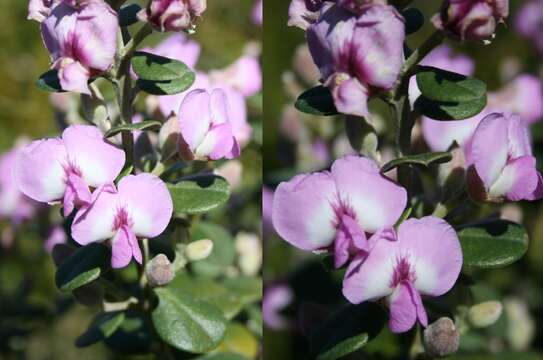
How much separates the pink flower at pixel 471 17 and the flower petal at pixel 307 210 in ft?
0.33

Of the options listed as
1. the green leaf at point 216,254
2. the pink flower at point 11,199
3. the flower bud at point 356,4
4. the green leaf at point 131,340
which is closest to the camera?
the flower bud at point 356,4

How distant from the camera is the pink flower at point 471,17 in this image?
428 mm

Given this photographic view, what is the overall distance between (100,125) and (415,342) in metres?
0.25

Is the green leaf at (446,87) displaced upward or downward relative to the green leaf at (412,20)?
downward

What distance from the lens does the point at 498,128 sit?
473 mm

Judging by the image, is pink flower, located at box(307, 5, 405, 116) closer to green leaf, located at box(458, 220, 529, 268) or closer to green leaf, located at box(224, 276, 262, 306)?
green leaf, located at box(458, 220, 529, 268)

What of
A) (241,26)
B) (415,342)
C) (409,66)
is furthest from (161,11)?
(241,26)

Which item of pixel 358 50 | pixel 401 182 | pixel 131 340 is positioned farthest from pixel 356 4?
pixel 131 340

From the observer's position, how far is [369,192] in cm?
45

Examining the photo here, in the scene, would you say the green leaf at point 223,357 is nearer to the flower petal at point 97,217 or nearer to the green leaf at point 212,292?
the green leaf at point 212,292

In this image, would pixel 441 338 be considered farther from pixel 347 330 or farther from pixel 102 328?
pixel 102 328

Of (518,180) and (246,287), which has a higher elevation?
(518,180)

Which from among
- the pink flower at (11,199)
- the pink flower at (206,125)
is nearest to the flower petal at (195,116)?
the pink flower at (206,125)

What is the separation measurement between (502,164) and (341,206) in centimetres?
10
